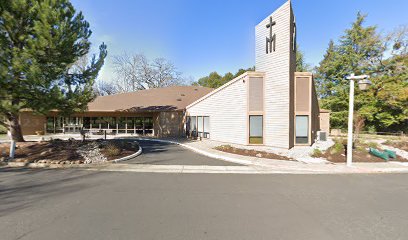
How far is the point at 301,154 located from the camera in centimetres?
1150

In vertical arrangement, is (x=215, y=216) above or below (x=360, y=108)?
below

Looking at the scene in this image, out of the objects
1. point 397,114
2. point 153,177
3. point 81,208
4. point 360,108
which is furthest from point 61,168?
point 397,114

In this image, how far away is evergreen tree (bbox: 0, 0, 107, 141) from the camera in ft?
31.2

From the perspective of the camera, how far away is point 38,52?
9.82m

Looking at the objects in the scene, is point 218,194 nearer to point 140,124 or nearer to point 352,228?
point 352,228

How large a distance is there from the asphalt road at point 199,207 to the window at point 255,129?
6.72 metres

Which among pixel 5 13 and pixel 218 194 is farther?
pixel 5 13

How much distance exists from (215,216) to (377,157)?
457 inches

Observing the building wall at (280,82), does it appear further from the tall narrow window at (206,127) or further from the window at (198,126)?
the window at (198,126)

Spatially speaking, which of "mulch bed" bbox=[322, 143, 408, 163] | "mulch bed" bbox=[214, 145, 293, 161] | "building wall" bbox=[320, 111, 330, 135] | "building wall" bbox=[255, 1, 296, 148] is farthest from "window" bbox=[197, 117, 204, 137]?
"building wall" bbox=[320, 111, 330, 135]

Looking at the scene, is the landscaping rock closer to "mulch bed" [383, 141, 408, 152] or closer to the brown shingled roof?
the brown shingled roof

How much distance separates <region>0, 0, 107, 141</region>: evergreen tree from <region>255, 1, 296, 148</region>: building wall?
1205 cm

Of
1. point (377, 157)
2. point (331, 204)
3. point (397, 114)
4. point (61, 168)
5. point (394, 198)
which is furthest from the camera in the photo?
point (397, 114)

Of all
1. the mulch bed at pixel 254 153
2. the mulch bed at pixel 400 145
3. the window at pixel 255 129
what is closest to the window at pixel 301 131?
the window at pixel 255 129
